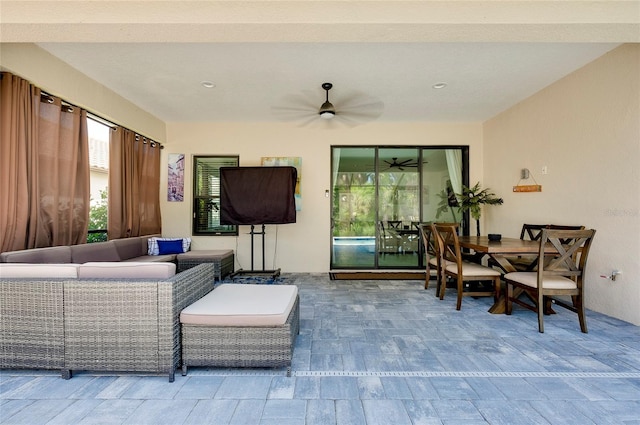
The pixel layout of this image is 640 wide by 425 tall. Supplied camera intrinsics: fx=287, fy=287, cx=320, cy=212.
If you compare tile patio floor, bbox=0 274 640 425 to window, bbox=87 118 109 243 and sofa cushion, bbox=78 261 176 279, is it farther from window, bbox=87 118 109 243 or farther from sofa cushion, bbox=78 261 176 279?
window, bbox=87 118 109 243

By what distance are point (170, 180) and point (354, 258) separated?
12.0 ft

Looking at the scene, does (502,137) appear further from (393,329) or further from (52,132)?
(52,132)

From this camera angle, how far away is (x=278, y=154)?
5.17 metres

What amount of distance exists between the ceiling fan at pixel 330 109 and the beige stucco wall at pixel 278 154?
9.8 inches

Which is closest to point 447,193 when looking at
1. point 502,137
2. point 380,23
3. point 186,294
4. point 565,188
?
point 502,137

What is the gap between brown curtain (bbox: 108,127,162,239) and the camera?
4047 millimetres

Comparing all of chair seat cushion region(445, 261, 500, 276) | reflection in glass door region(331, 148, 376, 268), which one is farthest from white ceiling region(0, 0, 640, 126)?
chair seat cushion region(445, 261, 500, 276)

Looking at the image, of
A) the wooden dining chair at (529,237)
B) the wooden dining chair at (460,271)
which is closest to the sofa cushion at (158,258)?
the wooden dining chair at (460,271)

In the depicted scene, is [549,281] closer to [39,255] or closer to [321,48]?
[321,48]

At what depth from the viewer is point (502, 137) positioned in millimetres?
4730

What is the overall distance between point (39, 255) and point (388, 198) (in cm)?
477

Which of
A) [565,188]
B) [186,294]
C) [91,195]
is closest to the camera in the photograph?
[186,294]

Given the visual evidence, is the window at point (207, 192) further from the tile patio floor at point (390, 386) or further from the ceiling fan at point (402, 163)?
the tile patio floor at point (390, 386)

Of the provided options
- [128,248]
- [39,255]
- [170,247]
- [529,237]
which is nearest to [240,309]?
[39,255]
